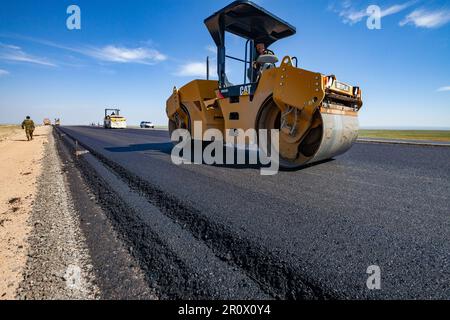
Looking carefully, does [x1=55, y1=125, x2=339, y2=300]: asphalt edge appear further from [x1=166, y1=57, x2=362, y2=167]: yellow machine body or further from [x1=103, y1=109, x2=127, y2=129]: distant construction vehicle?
[x1=103, y1=109, x2=127, y2=129]: distant construction vehicle

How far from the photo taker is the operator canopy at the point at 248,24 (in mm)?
5418

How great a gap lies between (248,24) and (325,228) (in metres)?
5.76

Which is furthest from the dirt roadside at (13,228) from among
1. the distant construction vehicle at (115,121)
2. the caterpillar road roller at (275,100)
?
the distant construction vehicle at (115,121)

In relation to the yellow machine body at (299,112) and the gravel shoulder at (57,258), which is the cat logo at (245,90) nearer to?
the yellow machine body at (299,112)

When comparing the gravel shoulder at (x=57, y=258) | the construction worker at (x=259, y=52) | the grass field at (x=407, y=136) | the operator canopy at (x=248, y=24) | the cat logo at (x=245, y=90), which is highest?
the operator canopy at (x=248, y=24)

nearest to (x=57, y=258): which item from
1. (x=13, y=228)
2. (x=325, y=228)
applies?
(x=13, y=228)

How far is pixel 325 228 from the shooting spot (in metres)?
2.13

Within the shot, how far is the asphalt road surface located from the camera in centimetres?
146

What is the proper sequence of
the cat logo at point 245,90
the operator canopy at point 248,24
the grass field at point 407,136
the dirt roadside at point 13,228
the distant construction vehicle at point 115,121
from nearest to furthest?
1. the dirt roadside at point 13,228
2. the cat logo at point 245,90
3. the operator canopy at point 248,24
4. the grass field at point 407,136
5. the distant construction vehicle at point 115,121

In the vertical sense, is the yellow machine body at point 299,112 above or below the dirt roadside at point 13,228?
above

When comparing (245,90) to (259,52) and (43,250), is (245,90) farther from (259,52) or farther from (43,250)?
(43,250)

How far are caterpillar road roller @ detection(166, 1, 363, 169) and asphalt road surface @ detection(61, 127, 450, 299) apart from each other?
80 cm

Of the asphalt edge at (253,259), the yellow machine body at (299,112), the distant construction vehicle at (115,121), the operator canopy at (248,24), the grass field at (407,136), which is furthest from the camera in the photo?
the distant construction vehicle at (115,121)
